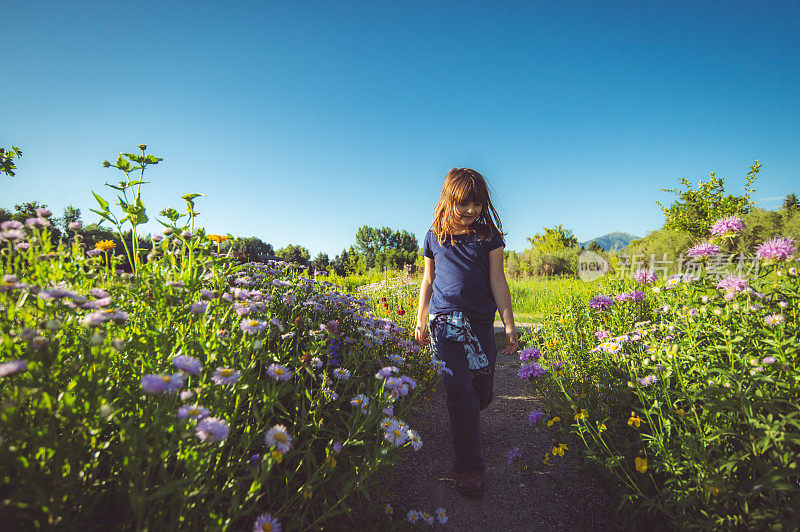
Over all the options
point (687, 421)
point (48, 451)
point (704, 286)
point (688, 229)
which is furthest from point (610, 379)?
point (688, 229)

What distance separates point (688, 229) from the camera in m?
15.2

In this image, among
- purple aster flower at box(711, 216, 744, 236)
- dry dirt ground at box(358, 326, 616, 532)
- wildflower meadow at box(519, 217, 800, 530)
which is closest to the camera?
wildflower meadow at box(519, 217, 800, 530)

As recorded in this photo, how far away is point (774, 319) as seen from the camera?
1713mm

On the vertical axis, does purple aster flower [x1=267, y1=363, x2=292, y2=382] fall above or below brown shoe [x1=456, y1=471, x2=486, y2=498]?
above

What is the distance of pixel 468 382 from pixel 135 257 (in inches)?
78.4

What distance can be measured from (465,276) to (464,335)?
1.28ft

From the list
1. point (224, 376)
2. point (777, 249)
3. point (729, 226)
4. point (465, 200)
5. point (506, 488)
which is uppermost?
point (465, 200)

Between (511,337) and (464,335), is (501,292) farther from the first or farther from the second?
(464,335)

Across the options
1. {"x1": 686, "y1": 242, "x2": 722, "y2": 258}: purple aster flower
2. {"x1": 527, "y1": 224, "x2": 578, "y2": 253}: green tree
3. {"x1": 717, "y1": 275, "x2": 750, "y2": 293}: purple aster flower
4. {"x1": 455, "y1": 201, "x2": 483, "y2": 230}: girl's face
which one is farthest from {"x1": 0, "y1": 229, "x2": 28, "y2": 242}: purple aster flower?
{"x1": 527, "y1": 224, "x2": 578, "y2": 253}: green tree

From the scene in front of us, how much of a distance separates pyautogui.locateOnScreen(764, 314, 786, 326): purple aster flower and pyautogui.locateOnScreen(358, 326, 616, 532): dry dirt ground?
48.6 inches

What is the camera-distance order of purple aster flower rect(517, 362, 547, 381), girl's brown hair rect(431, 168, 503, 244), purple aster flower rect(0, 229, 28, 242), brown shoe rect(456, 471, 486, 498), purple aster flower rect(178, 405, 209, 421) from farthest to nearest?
1. purple aster flower rect(517, 362, 547, 381)
2. girl's brown hair rect(431, 168, 503, 244)
3. brown shoe rect(456, 471, 486, 498)
4. purple aster flower rect(0, 229, 28, 242)
5. purple aster flower rect(178, 405, 209, 421)

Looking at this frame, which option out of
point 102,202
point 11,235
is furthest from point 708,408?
point 11,235

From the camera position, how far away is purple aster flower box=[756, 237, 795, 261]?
2068 mm

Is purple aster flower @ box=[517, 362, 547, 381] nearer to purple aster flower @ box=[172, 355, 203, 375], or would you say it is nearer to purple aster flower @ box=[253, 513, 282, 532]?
purple aster flower @ box=[253, 513, 282, 532]
